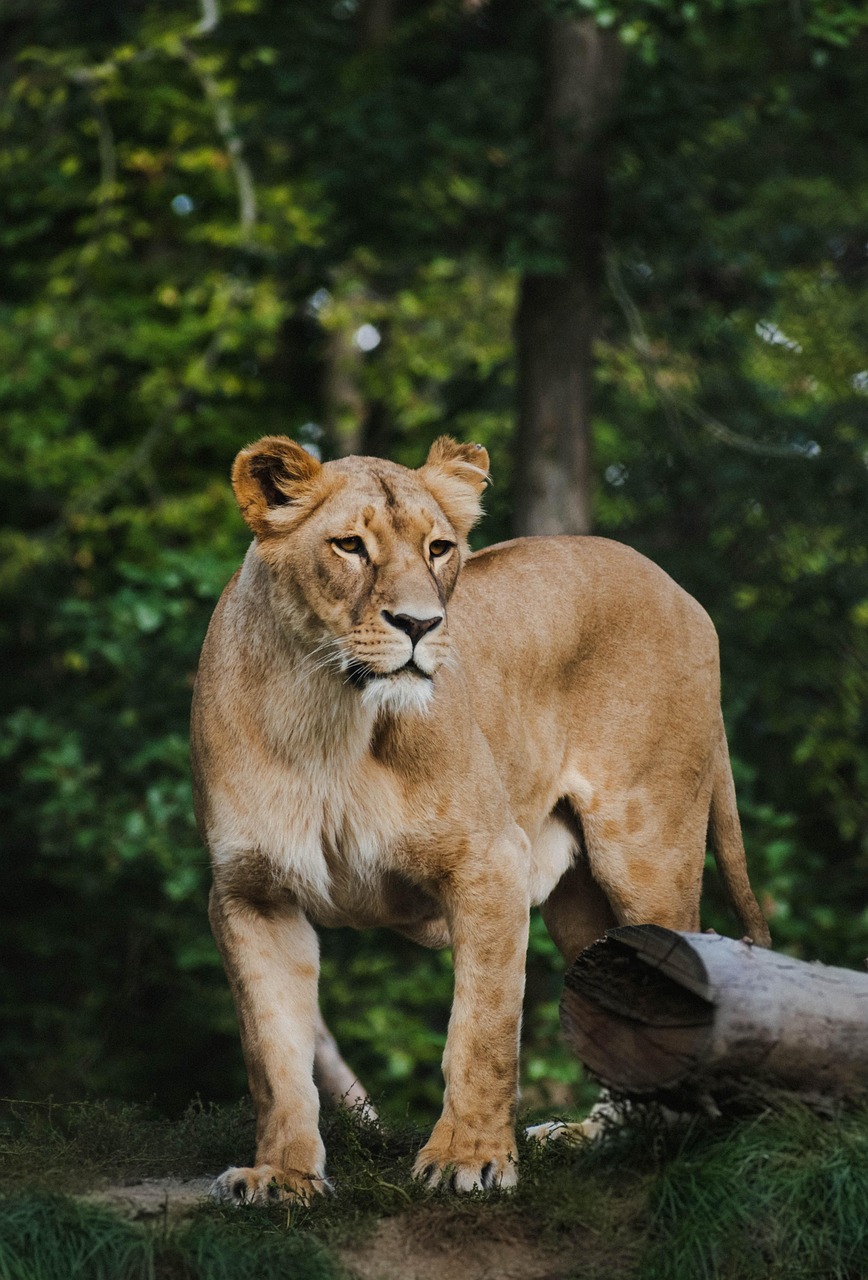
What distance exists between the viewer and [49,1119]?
14.7ft

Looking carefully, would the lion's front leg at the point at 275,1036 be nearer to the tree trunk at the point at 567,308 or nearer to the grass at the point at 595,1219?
the grass at the point at 595,1219

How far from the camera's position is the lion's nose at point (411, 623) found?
3762 millimetres

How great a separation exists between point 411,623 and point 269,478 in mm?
612

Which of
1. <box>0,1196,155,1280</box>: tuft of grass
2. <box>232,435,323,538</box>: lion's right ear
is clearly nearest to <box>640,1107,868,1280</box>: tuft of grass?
<box>0,1196,155,1280</box>: tuft of grass

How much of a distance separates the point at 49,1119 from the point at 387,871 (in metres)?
1.13

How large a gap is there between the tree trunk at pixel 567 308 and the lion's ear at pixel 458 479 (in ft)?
12.4

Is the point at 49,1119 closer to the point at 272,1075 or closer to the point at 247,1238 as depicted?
the point at 272,1075

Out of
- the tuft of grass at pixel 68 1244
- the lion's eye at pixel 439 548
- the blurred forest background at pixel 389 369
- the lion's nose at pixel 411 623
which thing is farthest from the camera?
the blurred forest background at pixel 389 369

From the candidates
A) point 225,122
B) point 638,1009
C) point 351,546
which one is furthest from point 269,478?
point 225,122

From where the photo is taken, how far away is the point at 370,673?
384 centimetres

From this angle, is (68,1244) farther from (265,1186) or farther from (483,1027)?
(483,1027)

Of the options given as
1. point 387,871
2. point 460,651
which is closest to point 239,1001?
point 387,871

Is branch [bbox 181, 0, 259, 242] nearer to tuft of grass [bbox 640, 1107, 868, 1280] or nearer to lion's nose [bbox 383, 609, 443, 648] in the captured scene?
lion's nose [bbox 383, 609, 443, 648]

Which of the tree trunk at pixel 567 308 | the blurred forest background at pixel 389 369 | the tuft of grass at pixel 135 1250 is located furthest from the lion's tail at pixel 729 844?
the tree trunk at pixel 567 308
